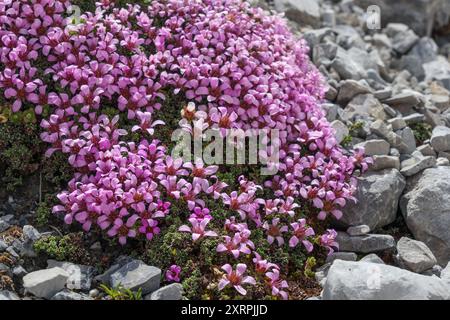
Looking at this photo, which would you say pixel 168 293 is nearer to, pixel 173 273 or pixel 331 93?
pixel 173 273

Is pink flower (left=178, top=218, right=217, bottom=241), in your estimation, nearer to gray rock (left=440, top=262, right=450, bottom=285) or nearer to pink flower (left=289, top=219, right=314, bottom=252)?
pink flower (left=289, top=219, right=314, bottom=252)

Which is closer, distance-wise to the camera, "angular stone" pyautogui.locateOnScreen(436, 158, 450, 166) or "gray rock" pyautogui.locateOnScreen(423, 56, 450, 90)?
"angular stone" pyautogui.locateOnScreen(436, 158, 450, 166)

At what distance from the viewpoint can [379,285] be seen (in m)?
5.75

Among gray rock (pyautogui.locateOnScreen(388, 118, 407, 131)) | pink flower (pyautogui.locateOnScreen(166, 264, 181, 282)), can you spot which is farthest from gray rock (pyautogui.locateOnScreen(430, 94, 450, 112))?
pink flower (pyautogui.locateOnScreen(166, 264, 181, 282))

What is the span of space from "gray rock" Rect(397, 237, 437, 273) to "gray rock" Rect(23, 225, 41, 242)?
366cm

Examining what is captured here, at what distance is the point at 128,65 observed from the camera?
7.34 meters

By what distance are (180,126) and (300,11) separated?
14.5 feet

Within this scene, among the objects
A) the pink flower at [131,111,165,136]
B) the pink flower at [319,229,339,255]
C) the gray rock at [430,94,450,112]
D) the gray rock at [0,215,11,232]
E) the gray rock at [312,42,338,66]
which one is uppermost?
the gray rock at [312,42,338,66]

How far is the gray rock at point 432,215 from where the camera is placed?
7.18m

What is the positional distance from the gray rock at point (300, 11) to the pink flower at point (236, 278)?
18.8 ft

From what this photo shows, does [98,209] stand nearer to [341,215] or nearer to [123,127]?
[123,127]

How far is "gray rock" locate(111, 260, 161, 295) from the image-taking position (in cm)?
596

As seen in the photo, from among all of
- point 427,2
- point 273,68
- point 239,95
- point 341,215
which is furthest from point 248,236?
point 427,2

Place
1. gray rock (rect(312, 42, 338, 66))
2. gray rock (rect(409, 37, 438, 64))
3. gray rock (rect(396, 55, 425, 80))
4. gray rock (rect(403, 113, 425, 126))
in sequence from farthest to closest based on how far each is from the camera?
gray rock (rect(409, 37, 438, 64))
gray rock (rect(396, 55, 425, 80))
gray rock (rect(312, 42, 338, 66))
gray rock (rect(403, 113, 425, 126))
